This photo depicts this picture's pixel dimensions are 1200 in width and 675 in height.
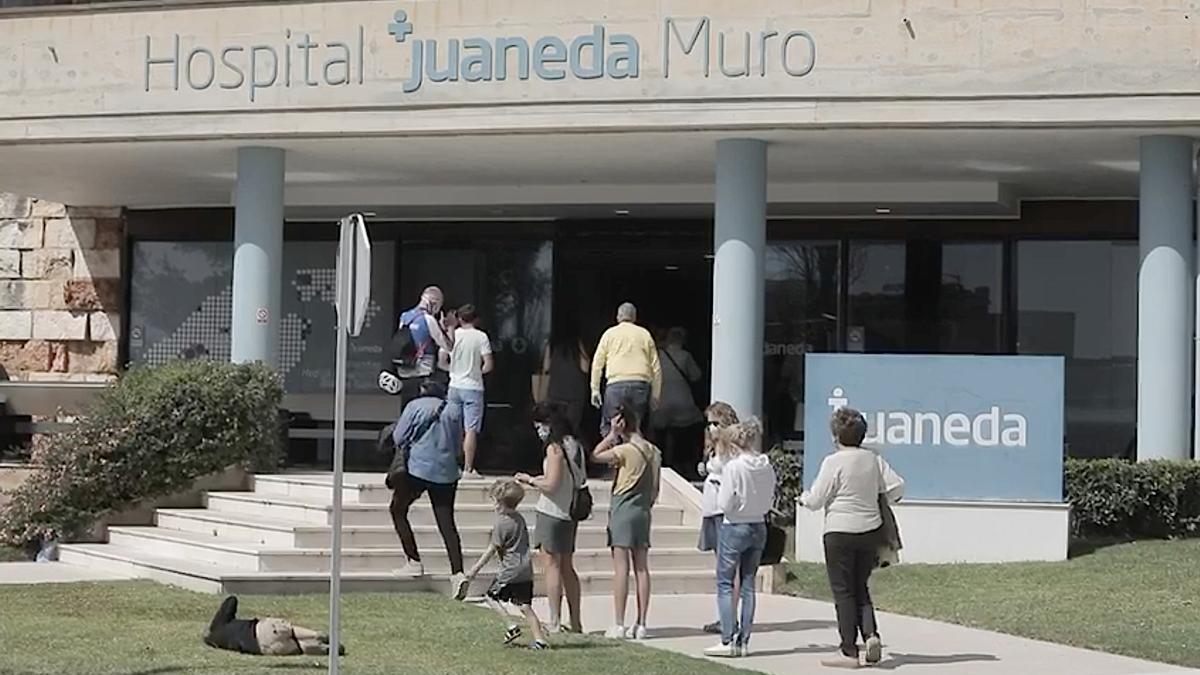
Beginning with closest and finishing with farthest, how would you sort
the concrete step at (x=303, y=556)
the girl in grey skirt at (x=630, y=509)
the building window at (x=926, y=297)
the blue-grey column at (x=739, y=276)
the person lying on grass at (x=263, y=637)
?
the person lying on grass at (x=263, y=637) → the girl in grey skirt at (x=630, y=509) → the concrete step at (x=303, y=556) → the blue-grey column at (x=739, y=276) → the building window at (x=926, y=297)

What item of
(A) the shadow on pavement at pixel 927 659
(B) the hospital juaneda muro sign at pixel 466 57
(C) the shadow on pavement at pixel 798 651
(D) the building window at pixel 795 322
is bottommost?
(C) the shadow on pavement at pixel 798 651

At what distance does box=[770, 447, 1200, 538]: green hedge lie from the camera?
17234 mm

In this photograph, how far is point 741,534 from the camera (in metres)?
12.7

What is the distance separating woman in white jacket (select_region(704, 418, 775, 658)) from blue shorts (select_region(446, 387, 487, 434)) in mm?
4771

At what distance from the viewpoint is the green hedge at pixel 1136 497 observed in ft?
56.5

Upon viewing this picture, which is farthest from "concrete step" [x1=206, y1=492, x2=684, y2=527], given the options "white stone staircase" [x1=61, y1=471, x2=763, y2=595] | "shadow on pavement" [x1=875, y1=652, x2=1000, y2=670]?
"shadow on pavement" [x1=875, y1=652, x2=1000, y2=670]

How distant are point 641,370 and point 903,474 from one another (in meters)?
2.53

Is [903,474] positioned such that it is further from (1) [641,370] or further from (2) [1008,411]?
(1) [641,370]

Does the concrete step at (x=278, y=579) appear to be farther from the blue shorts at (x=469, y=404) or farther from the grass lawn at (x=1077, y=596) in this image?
the blue shorts at (x=469, y=404)

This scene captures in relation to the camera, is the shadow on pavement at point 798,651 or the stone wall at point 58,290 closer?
the shadow on pavement at point 798,651

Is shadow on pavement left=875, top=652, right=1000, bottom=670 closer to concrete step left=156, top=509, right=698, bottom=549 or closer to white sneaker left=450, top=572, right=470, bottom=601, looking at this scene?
white sneaker left=450, top=572, right=470, bottom=601

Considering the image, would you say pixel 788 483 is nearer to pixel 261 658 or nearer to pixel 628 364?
pixel 628 364

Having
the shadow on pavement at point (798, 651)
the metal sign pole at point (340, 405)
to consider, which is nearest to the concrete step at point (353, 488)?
the shadow on pavement at point (798, 651)

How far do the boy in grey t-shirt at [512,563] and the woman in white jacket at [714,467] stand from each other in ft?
4.32
